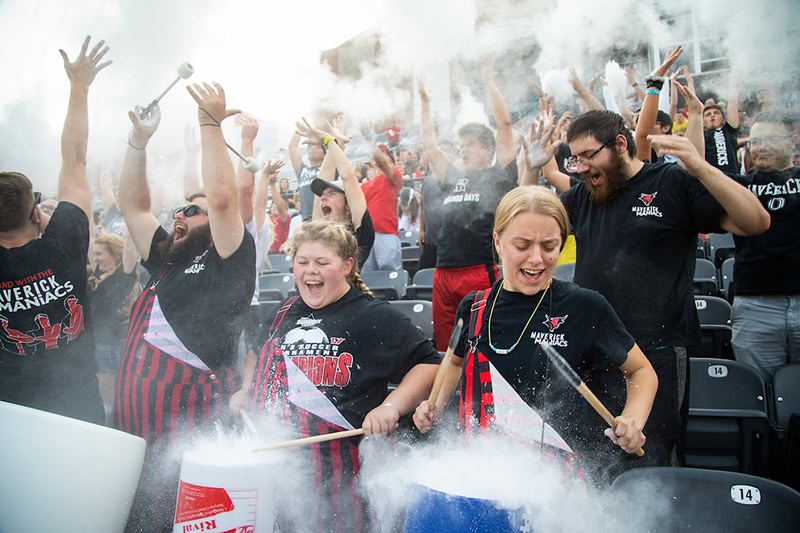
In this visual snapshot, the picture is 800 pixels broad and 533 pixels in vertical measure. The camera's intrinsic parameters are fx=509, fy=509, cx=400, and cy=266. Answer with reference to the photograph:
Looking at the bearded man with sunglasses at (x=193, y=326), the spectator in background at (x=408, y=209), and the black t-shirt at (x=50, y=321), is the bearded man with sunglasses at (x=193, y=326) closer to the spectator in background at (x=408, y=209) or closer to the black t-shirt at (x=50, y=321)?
the black t-shirt at (x=50, y=321)

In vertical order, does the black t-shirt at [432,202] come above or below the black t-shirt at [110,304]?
above

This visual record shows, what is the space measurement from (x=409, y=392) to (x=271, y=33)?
80.3 inches

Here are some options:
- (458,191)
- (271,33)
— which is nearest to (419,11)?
(271,33)

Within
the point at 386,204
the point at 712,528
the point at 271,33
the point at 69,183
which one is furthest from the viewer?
the point at 386,204

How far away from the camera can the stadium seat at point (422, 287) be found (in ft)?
14.3

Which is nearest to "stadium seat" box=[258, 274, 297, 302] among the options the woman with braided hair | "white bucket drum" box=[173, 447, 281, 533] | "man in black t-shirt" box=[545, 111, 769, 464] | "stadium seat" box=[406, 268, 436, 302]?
"stadium seat" box=[406, 268, 436, 302]

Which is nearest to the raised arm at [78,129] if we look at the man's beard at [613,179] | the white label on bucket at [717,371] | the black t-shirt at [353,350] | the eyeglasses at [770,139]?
the black t-shirt at [353,350]

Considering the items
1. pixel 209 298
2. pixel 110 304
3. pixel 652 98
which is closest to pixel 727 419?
pixel 652 98

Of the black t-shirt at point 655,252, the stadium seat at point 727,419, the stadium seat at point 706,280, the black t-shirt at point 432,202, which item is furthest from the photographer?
the stadium seat at point 706,280

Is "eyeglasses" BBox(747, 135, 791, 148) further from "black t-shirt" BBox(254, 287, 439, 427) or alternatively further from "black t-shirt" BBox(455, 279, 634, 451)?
"black t-shirt" BBox(254, 287, 439, 427)

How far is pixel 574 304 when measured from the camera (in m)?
1.53

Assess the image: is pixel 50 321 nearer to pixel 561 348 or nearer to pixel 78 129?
pixel 78 129

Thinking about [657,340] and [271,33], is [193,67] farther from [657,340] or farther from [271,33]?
[657,340]

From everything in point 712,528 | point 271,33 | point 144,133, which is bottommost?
point 712,528
